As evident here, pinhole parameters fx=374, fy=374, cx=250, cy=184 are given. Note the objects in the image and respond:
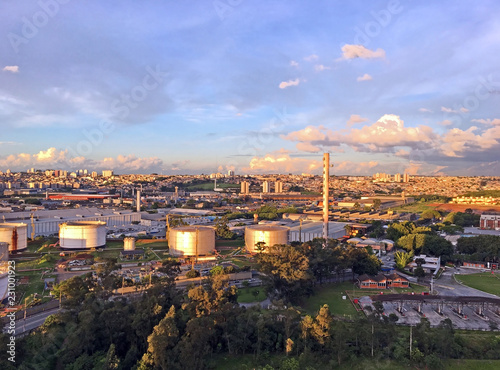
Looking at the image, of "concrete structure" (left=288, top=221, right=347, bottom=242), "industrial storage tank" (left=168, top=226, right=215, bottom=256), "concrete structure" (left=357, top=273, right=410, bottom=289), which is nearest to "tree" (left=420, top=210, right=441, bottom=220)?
"concrete structure" (left=288, top=221, right=347, bottom=242)

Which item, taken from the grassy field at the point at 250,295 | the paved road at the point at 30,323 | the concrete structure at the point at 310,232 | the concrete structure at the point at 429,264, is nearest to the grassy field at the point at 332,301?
the grassy field at the point at 250,295

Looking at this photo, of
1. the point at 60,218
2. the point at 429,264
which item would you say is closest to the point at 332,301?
the point at 429,264

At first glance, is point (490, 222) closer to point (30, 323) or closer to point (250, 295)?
point (250, 295)

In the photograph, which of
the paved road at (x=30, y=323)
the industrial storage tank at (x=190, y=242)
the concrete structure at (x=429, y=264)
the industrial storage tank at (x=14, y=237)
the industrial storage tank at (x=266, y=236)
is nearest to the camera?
the paved road at (x=30, y=323)

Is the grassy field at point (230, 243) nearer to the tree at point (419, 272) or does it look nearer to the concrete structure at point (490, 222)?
the tree at point (419, 272)

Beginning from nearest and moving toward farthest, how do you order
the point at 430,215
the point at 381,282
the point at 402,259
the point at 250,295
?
the point at 250,295 → the point at 381,282 → the point at 402,259 → the point at 430,215

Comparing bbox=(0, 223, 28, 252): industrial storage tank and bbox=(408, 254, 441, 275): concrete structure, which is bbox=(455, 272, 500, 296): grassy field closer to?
bbox=(408, 254, 441, 275): concrete structure
